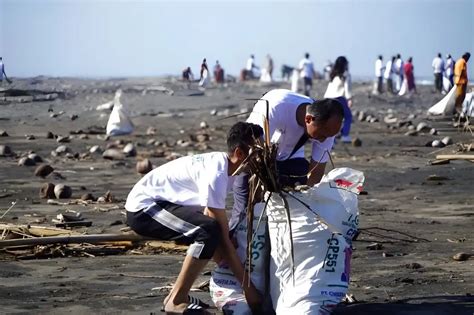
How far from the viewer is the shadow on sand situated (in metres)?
6.08

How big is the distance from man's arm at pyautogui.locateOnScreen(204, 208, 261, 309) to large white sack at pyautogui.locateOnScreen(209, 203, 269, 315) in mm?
48

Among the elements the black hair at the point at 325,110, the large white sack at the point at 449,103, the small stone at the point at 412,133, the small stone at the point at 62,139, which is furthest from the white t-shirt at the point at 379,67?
the black hair at the point at 325,110

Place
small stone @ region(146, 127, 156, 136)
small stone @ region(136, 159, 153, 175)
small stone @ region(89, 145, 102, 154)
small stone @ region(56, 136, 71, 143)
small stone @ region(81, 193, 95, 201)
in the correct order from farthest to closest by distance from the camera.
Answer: small stone @ region(146, 127, 156, 136) → small stone @ region(56, 136, 71, 143) → small stone @ region(89, 145, 102, 154) → small stone @ region(136, 159, 153, 175) → small stone @ region(81, 193, 95, 201)

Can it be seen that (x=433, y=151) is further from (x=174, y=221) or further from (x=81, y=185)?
(x=174, y=221)

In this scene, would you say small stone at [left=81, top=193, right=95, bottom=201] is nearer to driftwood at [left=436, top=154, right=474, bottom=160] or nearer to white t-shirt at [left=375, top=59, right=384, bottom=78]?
driftwood at [left=436, top=154, right=474, bottom=160]

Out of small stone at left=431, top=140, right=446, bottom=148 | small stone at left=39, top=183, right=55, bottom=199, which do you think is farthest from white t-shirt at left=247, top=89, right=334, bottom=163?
small stone at left=431, top=140, right=446, bottom=148

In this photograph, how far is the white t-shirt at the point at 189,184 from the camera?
19.8 ft

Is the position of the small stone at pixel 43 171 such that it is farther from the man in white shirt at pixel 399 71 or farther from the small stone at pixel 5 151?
the man in white shirt at pixel 399 71

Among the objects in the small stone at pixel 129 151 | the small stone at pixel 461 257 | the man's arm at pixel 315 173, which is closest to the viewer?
the man's arm at pixel 315 173

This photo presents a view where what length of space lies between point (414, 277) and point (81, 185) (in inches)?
267

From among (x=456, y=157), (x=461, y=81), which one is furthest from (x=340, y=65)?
(x=461, y=81)

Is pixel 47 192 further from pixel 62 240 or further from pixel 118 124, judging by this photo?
pixel 118 124

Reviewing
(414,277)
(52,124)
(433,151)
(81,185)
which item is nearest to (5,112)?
(81,185)

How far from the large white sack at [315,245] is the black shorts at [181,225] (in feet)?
1.28
